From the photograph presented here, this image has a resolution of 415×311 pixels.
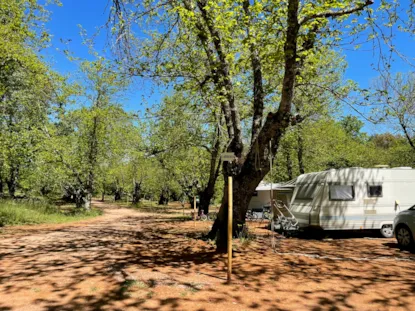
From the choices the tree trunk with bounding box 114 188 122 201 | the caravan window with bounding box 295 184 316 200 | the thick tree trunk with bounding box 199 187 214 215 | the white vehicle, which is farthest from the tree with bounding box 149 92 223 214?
the tree trunk with bounding box 114 188 122 201

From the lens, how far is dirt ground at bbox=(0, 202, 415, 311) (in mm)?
4523

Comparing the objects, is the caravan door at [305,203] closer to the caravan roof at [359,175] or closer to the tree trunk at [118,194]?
the caravan roof at [359,175]

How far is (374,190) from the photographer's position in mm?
11430

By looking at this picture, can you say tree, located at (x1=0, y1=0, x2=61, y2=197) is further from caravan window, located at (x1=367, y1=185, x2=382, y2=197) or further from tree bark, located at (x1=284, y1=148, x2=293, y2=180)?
tree bark, located at (x1=284, y1=148, x2=293, y2=180)

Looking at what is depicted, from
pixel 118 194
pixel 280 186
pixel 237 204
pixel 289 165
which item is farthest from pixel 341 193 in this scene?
pixel 118 194

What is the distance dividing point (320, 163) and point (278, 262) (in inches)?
783

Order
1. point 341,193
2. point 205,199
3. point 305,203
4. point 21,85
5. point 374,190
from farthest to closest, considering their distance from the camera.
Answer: point 205,199 < point 21,85 < point 305,203 < point 374,190 < point 341,193

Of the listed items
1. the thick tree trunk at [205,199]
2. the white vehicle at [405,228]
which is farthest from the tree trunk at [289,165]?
the white vehicle at [405,228]

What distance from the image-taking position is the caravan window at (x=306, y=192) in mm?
11545

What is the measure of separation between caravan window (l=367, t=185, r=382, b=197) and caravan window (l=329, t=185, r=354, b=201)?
2.15ft

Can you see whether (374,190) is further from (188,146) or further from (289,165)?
(289,165)

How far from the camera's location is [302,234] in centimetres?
1206

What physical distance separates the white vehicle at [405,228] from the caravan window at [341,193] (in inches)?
85.8

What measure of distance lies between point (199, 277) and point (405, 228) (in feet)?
20.2
